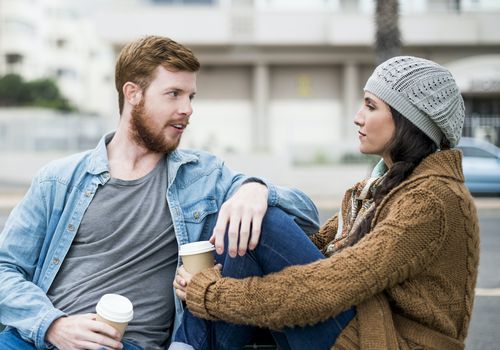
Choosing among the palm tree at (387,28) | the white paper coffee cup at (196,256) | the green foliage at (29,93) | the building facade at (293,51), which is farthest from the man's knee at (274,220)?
the green foliage at (29,93)

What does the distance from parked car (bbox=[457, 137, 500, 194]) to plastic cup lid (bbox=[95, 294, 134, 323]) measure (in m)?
16.4

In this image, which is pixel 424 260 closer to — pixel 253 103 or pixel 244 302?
pixel 244 302

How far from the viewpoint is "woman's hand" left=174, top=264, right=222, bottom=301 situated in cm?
248

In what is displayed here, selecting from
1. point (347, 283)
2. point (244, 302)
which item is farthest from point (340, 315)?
point (244, 302)

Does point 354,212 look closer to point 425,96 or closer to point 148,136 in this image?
point 425,96

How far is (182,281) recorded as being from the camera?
2.50 meters

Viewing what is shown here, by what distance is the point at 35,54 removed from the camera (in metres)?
55.1

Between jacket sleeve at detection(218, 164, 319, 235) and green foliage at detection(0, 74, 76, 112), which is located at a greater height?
jacket sleeve at detection(218, 164, 319, 235)

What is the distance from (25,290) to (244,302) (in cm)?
89

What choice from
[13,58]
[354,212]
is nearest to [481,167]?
[354,212]

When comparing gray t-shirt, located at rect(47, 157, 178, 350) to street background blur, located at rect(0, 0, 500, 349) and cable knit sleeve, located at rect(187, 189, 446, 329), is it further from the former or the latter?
street background blur, located at rect(0, 0, 500, 349)

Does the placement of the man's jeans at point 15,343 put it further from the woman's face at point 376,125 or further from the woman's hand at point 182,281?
the woman's face at point 376,125

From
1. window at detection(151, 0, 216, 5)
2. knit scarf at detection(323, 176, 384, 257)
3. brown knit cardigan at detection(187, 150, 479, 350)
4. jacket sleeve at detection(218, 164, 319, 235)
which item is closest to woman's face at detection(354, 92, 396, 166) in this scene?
knit scarf at detection(323, 176, 384, 257)

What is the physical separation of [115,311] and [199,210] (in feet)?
2.10
